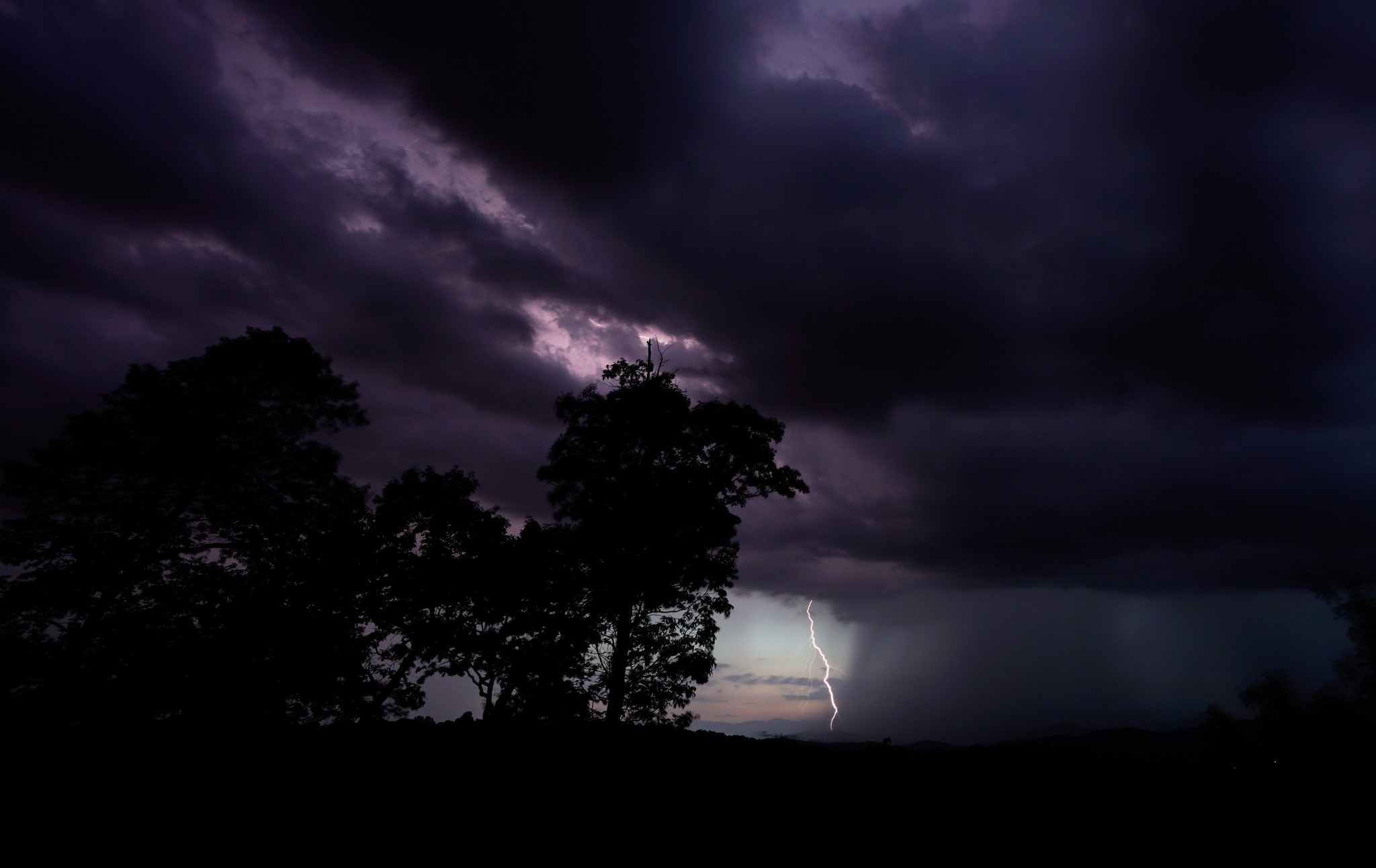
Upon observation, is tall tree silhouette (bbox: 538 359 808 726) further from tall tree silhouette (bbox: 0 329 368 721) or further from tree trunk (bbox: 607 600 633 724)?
tall tree silhouette (bbox: 0 329 368 721)

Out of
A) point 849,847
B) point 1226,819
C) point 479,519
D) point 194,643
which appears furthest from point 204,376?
point 1226,819

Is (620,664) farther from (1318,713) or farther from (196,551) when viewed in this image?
(1318,713)

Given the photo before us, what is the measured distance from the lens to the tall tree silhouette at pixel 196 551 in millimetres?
22094

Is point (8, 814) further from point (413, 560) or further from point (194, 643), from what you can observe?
point (413, 560)

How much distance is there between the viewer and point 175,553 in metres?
24.3

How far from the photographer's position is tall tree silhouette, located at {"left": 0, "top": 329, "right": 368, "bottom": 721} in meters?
22.1

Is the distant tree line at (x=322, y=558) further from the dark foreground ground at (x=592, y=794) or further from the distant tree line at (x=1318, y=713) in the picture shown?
the distant tree line at (x=1318, y=713)

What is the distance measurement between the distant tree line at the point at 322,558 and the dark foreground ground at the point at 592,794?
11844 millimetres

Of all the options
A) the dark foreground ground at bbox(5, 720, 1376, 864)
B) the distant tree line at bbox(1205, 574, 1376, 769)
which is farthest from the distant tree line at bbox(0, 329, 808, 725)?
the distant tree line at bbox(1205, 574, 1376, 769)

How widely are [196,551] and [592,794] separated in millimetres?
23665

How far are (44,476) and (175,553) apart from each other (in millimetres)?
5038

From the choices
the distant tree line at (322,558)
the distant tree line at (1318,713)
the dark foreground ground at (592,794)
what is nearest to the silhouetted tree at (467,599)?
the distant tree line at (322,558)

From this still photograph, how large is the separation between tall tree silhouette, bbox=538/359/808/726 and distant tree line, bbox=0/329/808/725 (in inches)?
3.9

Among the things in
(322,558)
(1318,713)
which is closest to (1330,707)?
(1318,713)
